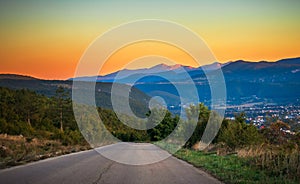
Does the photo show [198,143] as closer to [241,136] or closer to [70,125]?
[241,136]

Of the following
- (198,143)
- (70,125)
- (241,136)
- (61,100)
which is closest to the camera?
(241,136)

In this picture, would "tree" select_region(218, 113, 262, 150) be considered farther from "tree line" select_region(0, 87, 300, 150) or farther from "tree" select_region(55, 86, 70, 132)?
"tree" select_region(55, 86, 70, 132)

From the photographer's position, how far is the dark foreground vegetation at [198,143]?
13916 millimetres

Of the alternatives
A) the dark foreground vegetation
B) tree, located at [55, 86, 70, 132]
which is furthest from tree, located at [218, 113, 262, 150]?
tree, located at [55, 86, 70, 132]

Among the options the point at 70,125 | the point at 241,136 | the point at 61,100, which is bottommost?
the point at 70,125

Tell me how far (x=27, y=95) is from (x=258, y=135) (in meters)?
64.4

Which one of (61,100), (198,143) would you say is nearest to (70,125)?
(61,100)

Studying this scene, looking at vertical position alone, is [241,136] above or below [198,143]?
above

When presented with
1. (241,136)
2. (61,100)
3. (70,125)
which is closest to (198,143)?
(241,136)

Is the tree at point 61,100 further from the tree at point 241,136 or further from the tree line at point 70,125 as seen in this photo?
the tree at point 241,136

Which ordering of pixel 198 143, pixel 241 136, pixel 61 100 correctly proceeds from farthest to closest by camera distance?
pixel 61 100, pixel 198 143, pixel 241 136

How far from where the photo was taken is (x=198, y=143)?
125 ft

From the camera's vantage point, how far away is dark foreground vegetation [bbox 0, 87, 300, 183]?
13.9 meters

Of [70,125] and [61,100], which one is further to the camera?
[70,125]
